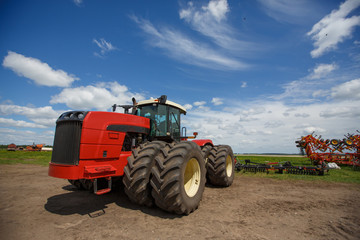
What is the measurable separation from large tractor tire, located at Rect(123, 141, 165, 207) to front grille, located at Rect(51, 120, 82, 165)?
1.07 meters

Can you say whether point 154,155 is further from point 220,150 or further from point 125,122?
point 220,150

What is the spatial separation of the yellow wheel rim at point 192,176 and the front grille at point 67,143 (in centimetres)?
260

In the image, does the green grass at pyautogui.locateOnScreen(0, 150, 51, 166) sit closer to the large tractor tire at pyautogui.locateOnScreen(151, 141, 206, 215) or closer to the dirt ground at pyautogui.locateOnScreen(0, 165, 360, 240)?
the dirt ground at pyautogui.locateOnScreen(0, 165, 360, 240)

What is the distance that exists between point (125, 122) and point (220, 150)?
4117mm

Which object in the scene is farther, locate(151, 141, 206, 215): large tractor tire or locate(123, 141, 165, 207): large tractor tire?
locate(123, 141, 165, 207): large tractor tire

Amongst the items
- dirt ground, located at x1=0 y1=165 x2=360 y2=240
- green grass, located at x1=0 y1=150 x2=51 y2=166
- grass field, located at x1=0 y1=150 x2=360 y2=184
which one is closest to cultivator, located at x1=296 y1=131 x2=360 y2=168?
grass field, located at x1=0 y1=150 x2=360 y2=184

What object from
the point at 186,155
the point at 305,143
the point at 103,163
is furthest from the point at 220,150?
the point at 305,143

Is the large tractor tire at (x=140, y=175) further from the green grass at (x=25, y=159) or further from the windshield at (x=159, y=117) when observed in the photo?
the green grass at (x=25, y=159)

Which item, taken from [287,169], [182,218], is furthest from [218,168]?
[287,169]

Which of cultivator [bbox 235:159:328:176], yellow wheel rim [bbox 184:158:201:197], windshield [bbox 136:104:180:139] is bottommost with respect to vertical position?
cultivator [bbox 235:159:328:176]

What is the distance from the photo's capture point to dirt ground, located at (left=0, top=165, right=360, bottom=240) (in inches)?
126

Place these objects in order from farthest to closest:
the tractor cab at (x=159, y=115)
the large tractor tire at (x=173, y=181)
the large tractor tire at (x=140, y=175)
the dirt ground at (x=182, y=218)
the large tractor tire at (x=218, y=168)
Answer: the large tractor tire at (x=218, y=168), the tractor cab at (x=159, y=115), the large tractor tire at (x=140, y=175), the large tractor tire at (x=173, y=181), the dirt ground at (x=182, y=218)

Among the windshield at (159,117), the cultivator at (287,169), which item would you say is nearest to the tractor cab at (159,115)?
the windshield at (159,117)

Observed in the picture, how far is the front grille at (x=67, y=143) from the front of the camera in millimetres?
3781
